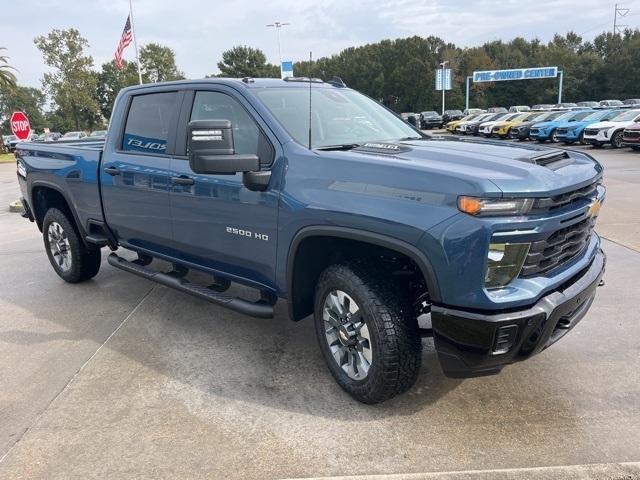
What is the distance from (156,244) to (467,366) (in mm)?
2815

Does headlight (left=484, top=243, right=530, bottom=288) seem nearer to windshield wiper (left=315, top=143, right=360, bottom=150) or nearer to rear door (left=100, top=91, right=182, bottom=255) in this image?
windshield wiper (left=315, top=143, right=360, bottom=150)

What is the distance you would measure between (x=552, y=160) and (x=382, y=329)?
1.32 meters

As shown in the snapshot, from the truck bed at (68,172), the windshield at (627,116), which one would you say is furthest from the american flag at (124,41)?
the truck bed at (68,172)

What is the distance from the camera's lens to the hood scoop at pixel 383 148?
10.2 feet

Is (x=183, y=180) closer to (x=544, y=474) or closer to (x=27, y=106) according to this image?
(x=544, y=474)

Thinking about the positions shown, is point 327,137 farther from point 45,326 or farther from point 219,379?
point 45,326

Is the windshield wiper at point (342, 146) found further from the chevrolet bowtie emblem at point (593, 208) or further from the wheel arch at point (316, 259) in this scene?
the chevrolet bowtie emblem at point (593, 208)

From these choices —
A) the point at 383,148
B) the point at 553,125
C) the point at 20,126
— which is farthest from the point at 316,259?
the point at 553,125

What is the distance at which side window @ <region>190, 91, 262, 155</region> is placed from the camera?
354 centimetres

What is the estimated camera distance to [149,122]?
4.47m

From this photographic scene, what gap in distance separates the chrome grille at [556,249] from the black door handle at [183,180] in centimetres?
231

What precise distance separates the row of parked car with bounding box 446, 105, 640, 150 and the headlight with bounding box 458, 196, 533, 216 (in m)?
17.7

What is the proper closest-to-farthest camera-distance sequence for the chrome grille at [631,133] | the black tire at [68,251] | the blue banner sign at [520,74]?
the black tire at [68,251] < the chrome grille at [631,133] < the blue banner sign at [520,74]

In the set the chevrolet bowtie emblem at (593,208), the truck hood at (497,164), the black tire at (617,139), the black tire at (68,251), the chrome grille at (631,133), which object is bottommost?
the black tire at (68,251)
